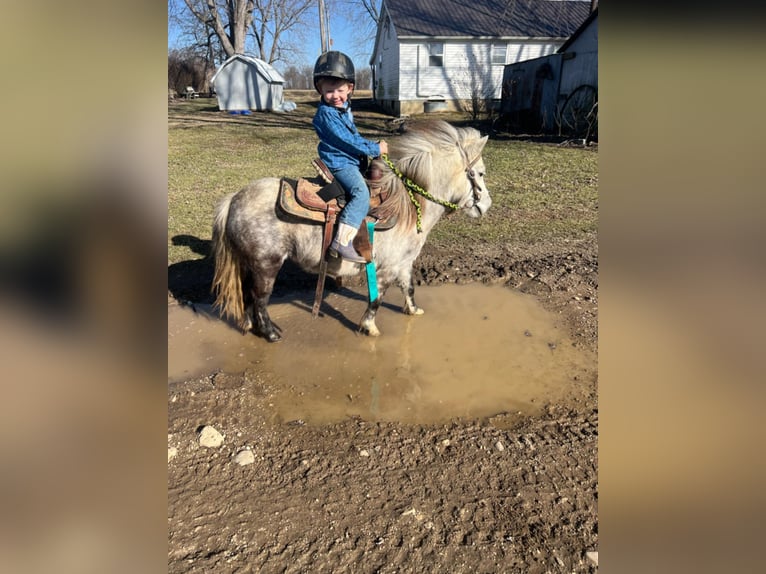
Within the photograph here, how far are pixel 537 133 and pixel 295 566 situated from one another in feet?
60.2

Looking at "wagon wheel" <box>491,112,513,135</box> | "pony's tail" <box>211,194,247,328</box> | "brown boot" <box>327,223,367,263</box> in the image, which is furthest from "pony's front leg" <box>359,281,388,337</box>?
"wagon wheel" <box>491,112,513,135</box>

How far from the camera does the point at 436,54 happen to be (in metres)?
25.6

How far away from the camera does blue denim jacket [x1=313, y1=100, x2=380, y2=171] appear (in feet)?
12.8

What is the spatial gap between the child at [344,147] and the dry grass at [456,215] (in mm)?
2998

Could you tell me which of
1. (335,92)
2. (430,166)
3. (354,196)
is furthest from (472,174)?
(335,92)

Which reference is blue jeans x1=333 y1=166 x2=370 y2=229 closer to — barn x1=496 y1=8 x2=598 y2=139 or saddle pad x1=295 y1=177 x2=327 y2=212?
saddle pad x1=295 y1=177 x2=327 y2=212

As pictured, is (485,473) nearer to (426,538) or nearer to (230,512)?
(426,538)

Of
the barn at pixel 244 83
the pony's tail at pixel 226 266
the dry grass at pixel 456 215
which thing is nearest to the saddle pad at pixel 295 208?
the pony's tail at pixel 226 266

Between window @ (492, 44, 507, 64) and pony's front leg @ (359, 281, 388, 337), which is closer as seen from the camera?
pony's front leg @ (359, 281, 388, 337)

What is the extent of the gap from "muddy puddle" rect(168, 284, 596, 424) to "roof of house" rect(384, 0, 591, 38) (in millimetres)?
24078
